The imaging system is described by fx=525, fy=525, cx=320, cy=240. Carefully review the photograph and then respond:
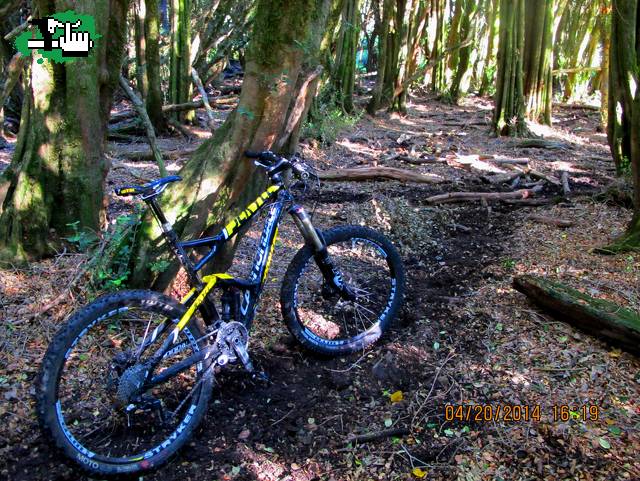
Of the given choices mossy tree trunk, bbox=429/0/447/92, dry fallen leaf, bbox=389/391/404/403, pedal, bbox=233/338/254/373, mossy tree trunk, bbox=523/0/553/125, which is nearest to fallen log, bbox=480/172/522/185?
mossy tree trunk, bbox=523/0/553/125

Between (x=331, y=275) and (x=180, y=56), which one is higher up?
(x=180, y=56)

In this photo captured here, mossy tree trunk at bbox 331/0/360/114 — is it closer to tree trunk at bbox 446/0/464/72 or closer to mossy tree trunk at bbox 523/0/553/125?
mossy tree trunk at bbox 523/0/553/125

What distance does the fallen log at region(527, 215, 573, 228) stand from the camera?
5.83 m

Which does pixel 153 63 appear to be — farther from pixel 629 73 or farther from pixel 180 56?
pixel 629 73

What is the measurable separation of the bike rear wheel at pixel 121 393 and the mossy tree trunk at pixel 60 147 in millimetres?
1376

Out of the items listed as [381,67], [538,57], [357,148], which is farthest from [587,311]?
[381,67]

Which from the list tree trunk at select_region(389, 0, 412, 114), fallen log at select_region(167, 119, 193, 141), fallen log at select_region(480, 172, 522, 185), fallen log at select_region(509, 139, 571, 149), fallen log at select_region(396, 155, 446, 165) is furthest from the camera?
tree trunk at select_region(389, 0, 412, 114)

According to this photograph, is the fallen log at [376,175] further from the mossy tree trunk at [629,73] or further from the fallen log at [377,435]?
the fallen log at [377,435]

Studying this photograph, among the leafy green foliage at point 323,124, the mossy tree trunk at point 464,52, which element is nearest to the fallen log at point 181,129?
the leafy green foliage at point 323,124

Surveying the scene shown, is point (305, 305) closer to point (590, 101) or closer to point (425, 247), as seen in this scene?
point (425, 247)

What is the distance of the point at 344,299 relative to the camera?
375cm

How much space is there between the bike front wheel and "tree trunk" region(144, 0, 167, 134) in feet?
24.5

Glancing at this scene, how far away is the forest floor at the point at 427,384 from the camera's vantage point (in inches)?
105

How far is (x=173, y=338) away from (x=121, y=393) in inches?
13.7
